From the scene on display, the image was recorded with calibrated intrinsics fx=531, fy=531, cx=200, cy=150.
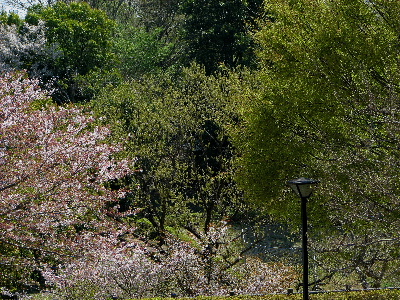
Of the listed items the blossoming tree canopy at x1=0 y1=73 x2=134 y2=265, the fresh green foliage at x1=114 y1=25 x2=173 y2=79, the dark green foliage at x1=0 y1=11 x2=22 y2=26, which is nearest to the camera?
the blossoming tree canopy at x1=0 y1=73 x2=134 y2=265

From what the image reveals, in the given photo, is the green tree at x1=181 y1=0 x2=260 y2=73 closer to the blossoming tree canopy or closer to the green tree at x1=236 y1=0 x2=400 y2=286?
the green tree at x1=236 y1=0 x2=400 y2=286

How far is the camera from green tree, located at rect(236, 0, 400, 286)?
13.1m

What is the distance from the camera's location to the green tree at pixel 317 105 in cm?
1314

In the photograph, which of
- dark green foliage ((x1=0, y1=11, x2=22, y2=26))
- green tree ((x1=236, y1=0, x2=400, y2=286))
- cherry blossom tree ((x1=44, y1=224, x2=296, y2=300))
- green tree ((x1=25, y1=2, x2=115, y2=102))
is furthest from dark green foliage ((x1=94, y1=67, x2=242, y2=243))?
dark green foliage ((x1=0, y1=11, x2=22, y2=26))

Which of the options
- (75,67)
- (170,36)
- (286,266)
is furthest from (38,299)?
(170,36)

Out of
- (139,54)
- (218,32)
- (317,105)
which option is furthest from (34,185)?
(139,54)

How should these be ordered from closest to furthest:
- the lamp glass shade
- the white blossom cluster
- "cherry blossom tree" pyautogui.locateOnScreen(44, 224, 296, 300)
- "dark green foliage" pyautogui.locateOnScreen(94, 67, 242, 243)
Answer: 1. the lamp glass shade
2. "cherry blossom tree" pyautogui.locateOnScreen(44, 224, 296, 300)
3. "dark green foliage" pyautogui.locateOnScreen(94, 67, 242, 243)
4. the white blossom cluster

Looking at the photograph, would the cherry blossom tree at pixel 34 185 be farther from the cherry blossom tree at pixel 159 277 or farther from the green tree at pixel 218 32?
the green tree at pixel 218 32

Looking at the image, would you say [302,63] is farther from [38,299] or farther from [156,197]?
[38,299]

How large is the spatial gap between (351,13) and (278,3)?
2922 mm

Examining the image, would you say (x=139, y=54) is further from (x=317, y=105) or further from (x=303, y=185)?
(x=303, y=185)

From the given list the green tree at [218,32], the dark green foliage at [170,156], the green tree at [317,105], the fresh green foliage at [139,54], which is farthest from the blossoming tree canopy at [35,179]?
the fresh green foliage at [139,54]

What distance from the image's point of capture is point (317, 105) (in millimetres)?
14609

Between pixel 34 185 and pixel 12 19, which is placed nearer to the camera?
pixel 34 185
